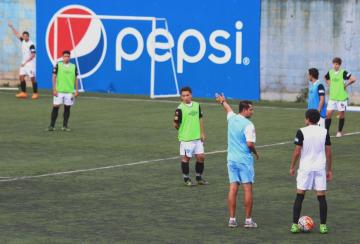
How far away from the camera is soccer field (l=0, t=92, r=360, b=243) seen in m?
17.0

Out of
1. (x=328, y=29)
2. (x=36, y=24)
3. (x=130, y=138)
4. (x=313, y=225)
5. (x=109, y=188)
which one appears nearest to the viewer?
(x=313, y=225)

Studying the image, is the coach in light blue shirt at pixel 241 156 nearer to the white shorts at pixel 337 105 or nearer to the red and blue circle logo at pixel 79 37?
the white shorts at pixel 337 105

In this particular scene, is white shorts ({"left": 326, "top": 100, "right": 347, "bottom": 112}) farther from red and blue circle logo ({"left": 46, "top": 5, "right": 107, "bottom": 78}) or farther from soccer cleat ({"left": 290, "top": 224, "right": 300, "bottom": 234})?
red and blue circle logo ({"left": 46, "top": 5, "right": 107, "bottom": 78})

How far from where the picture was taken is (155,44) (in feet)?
140

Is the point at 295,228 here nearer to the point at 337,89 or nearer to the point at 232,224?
the point at 232,224

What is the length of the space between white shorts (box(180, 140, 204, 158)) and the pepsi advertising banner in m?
19.3

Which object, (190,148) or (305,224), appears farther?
(190,148)

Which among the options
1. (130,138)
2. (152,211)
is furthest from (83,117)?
(152,211)

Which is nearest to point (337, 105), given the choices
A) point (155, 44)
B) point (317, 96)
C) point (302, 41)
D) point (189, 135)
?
point (317, 96)

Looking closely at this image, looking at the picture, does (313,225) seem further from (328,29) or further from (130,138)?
(328,29)

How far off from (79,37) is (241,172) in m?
27.6

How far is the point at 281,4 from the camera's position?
40719 mm

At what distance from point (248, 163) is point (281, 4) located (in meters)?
23.8

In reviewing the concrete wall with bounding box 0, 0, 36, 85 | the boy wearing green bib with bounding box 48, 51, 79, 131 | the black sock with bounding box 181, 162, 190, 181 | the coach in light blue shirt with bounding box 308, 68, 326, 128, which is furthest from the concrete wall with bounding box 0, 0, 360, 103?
the black sock with bounding box 181, 162, 190, 181
